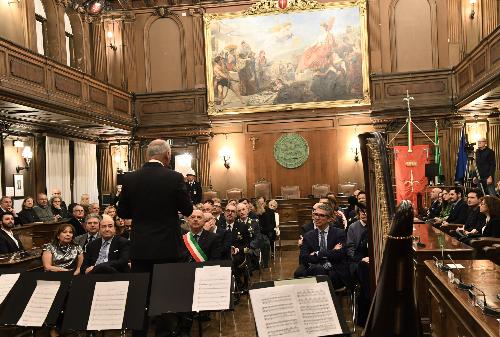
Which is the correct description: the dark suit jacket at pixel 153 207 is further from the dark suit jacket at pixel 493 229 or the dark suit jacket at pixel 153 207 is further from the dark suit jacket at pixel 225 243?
the dark suit jacket at pixel 493 229

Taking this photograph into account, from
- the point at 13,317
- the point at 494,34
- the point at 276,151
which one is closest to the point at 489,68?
the point at 494,34

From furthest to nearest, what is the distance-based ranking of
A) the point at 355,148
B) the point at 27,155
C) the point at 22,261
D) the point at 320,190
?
the point at 355,148
the point at 320,190
the point at 27,155
the point at 22,261

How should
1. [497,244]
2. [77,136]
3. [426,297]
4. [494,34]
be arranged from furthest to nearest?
[77,136] → [494,34] → [497,244] → [426,297]

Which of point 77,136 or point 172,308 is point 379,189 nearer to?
point 172,308

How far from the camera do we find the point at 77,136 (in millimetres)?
14875

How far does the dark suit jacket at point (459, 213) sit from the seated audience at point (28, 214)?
23.4ft

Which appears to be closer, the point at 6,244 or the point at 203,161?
the point at 6,244

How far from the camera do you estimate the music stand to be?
354cm

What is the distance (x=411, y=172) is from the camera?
40.7 ft

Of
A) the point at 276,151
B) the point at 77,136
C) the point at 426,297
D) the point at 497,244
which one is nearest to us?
the point at 426,297

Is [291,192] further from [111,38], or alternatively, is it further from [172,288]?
[172,288]

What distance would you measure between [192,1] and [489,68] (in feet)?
28.7

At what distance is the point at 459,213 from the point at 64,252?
622 cm

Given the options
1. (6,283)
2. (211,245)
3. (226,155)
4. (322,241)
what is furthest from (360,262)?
(226,155)
